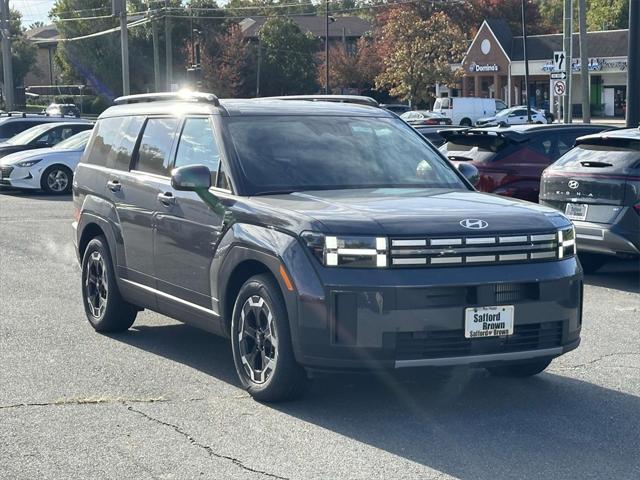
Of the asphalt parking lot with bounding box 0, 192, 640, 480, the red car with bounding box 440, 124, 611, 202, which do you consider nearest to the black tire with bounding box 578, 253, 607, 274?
the red car with bounding box 440, 124, 611, 202

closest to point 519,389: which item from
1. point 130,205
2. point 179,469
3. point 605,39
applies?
point 179,469

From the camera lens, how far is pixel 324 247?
616 centimetres

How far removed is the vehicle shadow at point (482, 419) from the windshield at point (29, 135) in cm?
1884

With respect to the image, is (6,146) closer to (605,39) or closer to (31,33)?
(605,39)

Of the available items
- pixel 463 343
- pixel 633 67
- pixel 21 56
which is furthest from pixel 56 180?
pixel 21 56

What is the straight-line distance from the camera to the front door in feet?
23.7

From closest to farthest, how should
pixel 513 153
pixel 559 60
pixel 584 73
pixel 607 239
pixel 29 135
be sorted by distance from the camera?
1. pixel 607 239
2. pixel 513 153
3. pixel 29 135
4. pixel 584 73
5. pixel 559 60

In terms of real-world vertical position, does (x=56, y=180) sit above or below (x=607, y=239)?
below

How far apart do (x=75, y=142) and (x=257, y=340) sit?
1815cm

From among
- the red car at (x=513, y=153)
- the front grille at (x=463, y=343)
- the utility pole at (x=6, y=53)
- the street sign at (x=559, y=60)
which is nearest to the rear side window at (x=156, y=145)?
the front grille at (x=463, y=343)

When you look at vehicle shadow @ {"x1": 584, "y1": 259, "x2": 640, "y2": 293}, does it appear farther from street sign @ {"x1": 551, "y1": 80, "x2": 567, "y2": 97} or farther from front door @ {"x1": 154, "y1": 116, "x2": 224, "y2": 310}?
street sign @ {"x1": 551, "y1": 80, "x2": 567, "y2": 97}

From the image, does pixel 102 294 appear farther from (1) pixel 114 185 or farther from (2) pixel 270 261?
(2) pixel 270 261

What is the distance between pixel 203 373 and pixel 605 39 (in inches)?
2809

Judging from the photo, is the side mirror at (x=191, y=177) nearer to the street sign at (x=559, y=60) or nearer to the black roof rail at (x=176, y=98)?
the black roof rail at (x=176, y=98)
